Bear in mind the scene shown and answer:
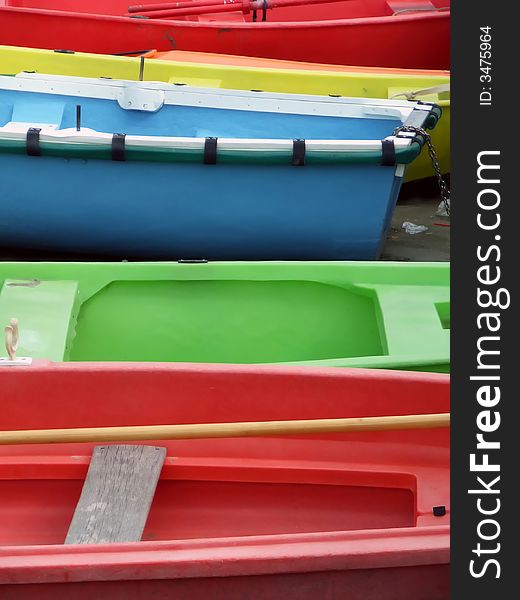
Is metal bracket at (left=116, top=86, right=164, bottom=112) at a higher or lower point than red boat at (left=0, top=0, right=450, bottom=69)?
lower

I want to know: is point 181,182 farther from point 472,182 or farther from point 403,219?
point 472,182

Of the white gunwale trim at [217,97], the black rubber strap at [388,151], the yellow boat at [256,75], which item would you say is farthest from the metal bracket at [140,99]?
the black rubber strap at [388,151]

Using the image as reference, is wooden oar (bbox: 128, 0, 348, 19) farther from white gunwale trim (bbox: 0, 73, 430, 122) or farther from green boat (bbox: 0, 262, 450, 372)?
green boat (bbox: 0, 262, 450, 372)

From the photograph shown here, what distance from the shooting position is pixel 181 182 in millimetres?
4551

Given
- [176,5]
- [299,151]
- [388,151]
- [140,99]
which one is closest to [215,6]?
[176,5]

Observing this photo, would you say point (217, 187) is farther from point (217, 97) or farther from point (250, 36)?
point (250, 36)

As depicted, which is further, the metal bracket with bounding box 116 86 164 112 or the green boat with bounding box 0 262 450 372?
the metal bracket with bounding box 116 86 164 112

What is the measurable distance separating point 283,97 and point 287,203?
80 centimetres

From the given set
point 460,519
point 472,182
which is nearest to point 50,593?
point 460,519

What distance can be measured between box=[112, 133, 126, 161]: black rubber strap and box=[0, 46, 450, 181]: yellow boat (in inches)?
54.6


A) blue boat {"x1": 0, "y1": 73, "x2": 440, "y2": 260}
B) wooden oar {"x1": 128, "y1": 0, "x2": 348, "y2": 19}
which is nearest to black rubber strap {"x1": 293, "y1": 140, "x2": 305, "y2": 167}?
blue boat {"x1": 0, "y1": 73, "x2": 440, "y2": 260}

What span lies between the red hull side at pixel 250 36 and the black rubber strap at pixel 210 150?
215cm

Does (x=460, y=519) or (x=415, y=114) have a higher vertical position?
(x=415, y=114)

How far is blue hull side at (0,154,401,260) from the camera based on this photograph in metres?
4.53
